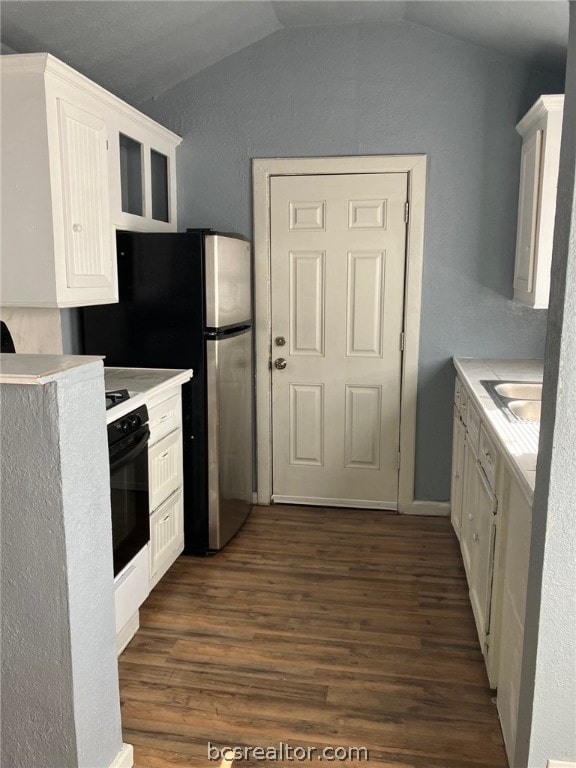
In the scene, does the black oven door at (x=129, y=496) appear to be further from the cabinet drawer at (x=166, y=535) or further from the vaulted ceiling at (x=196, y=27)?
the vaulted ceiling at (x=196, y=27)

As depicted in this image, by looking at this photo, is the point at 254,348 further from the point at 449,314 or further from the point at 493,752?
the point at 493,752

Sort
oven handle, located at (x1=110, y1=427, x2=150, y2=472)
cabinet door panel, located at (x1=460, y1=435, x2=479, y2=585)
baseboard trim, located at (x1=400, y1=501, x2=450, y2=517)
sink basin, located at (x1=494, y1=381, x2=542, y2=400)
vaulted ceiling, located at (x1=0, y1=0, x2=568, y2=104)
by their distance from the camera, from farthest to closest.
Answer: baseboard trim, located at (x1=400, y1=501, x2=450, y2=517) < sink basin, located at (x1=494, y1=381, x2=542, y2=400) < cabinet door panel, located at (x1=460, y1=435, x2=479, y2=585) < vaulted ceiling, located at (x1=0, y1=0, x2=568, y2=104) < oven handle, located at (x1=110, y1=427, x2=150, y2=472)

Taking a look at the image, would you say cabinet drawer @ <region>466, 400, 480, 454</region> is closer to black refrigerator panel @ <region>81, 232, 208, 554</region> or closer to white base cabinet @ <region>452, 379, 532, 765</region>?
white base cabinet @ <region>452, 379, 532, 765</region>

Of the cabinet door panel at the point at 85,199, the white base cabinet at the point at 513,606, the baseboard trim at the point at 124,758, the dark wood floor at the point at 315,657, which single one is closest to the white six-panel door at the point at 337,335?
the dark wood floor at the point at 315,657

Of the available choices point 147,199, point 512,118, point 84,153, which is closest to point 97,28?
point 84,153

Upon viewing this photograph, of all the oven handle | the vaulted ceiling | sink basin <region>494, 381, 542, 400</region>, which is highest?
the vaulted ceiling

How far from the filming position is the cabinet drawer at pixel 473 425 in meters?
2.64

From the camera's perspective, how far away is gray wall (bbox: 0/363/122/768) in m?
1.54

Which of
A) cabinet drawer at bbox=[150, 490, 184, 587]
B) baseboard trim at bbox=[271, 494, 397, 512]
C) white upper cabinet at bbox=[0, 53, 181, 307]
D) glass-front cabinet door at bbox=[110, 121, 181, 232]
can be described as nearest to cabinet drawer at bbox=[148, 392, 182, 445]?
cabinet drawer at bbox=[150, 490, 184, 587]

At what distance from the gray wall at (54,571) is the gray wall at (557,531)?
1.10 meters

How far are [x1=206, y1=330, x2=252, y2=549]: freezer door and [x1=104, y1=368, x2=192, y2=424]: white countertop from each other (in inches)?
6.7

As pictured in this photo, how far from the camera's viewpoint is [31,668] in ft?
5.38

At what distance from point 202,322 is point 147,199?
0.76 m

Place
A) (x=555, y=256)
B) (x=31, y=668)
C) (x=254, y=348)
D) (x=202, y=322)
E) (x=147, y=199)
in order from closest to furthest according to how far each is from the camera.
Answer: (x=555, y=256)
(x=31, y=668)
(x=202, y=322)
(x=147, y=199)
(x=254, y=348)
